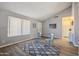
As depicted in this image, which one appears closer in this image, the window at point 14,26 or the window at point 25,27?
the window at point 14,26

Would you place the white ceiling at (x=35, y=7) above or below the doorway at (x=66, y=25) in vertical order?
above

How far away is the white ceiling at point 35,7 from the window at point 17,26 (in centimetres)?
15

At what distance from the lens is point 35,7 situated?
6.01 feet

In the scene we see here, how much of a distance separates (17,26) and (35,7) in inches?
18.9

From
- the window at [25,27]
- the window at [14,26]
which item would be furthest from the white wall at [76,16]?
the window at [14,26]

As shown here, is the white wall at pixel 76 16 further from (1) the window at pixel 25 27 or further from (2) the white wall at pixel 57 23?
(1) the window at pixel 25 27

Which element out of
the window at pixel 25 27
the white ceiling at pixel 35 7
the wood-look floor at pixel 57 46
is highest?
the white ceiling at pixel 35 7

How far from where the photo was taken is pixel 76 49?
1769 mm

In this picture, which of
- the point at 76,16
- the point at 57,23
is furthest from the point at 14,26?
the point at 76,16

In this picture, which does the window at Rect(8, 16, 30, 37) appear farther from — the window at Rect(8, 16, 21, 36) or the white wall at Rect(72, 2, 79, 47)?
the white wall at Rect(72, 2, 79, 47)

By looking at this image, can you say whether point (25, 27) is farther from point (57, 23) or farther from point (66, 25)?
point (66, 25)

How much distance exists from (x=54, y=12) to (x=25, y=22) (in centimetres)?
58

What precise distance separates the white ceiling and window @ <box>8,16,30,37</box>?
0.49 ft

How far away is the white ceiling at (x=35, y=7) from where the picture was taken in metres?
1.78
